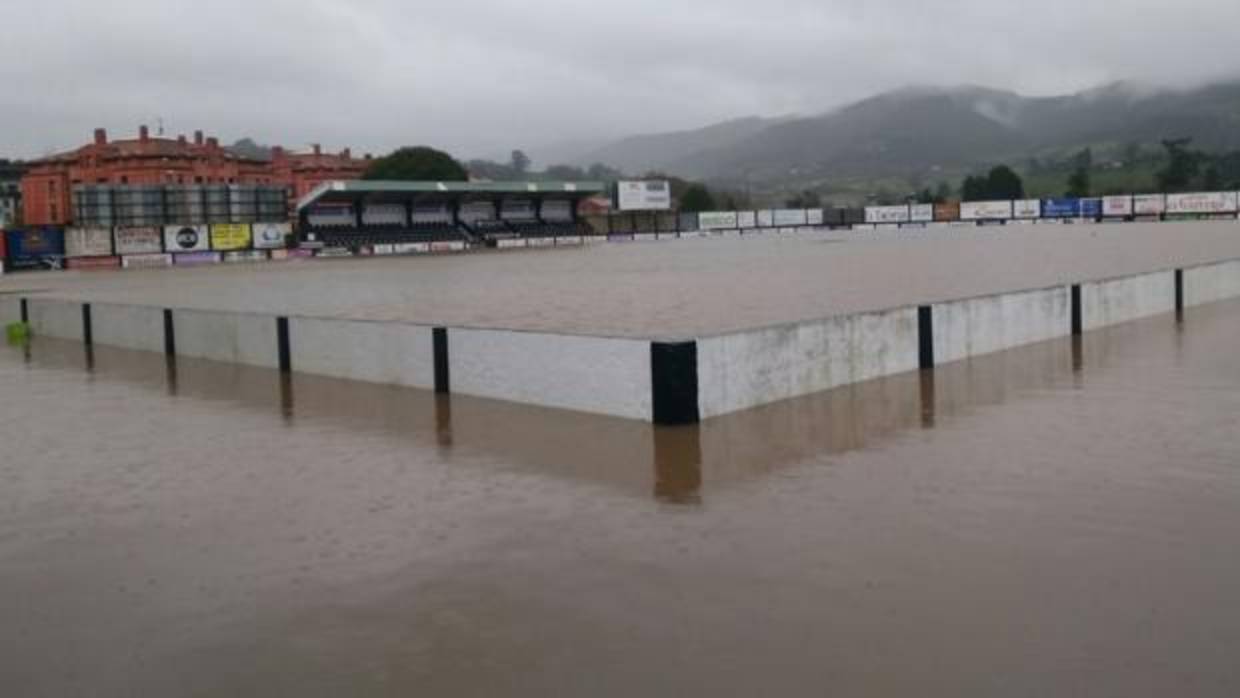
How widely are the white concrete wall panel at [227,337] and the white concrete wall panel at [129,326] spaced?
90 centimetres

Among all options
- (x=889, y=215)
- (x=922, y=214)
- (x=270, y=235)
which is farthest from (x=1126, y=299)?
(x=889, y=215)

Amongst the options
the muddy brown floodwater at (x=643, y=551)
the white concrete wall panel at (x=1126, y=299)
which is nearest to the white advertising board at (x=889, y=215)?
the white concrete wall panel at (x=1126, y=299)

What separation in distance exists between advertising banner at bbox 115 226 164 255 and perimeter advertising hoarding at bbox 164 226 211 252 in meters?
0.50

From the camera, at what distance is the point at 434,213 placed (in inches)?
3971

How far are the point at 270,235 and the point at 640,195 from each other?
46.1m

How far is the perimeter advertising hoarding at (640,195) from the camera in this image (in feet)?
398

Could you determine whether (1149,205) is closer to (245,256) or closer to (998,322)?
(245,256)

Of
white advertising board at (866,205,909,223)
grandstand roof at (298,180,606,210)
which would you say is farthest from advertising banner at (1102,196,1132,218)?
grandstand roof at (298,180,606,210)

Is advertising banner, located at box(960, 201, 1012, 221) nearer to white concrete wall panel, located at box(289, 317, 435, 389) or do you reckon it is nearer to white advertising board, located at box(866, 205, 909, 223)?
white advertising board, located at box(866, 205, 909, 223)

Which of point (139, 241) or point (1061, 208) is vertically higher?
point (1061, 208)

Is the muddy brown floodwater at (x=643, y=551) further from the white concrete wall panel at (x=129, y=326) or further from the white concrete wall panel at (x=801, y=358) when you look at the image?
the white concrete wall panel at (x=129, y=326)

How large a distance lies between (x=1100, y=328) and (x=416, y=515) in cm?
1357

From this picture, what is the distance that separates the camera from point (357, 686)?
5.34m

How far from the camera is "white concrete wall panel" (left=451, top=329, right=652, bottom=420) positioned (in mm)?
11781
